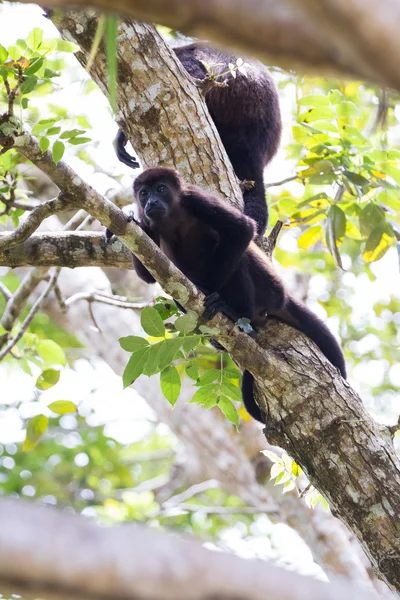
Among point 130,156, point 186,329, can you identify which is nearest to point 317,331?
point 186,329

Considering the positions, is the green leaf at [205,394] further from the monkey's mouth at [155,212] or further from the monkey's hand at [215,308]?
the monkey's mouth at [155,212]

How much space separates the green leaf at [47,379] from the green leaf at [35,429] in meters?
0.17

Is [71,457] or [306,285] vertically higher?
[306,285]

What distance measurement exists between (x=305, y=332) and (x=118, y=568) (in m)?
2.37

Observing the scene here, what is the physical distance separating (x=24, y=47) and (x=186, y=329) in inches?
45.3

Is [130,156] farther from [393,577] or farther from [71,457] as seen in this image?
[71,457]

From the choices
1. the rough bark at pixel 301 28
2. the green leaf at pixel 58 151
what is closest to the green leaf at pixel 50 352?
the green leaf at pixel 58 151

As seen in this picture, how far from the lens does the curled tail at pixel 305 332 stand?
2.92 meters

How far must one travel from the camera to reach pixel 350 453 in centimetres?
234

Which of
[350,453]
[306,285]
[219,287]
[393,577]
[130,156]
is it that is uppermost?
[306,285]

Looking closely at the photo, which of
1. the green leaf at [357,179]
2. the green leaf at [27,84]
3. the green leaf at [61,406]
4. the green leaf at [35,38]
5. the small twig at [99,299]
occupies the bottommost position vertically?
the green leaf at [61,406]

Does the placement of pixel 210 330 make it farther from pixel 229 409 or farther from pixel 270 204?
pixel 270 204

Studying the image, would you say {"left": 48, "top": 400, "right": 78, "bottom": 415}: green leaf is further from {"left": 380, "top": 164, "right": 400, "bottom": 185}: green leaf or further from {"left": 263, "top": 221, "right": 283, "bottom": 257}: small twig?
{"left": 380, "top": 164, "right": 400, "bottom": 185}: green leaf

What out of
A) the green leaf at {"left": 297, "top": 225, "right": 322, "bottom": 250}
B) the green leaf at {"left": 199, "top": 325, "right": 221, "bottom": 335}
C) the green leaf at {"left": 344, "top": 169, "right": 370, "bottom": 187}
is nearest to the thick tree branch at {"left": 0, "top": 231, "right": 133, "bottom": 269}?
the green leaf at {"left": 199, "top": 325, "right": 221, "bottom": 335}
